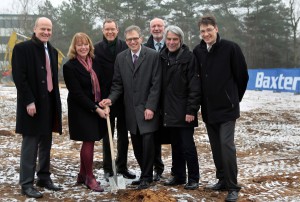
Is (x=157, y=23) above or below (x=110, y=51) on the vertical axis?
above

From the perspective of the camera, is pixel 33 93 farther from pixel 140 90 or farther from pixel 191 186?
pixel 191 186

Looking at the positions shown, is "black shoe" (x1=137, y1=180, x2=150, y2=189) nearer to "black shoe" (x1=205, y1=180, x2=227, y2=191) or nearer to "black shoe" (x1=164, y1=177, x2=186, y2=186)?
"black shoe" (x1=164, y1=177, x2=186, y2=186)

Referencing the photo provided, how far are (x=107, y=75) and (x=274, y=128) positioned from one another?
7609 mm

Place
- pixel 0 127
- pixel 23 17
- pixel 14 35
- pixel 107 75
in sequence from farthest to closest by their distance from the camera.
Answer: pixel 23 17 → pixel 14 35 → pixel 0 127 → pixel 107 75

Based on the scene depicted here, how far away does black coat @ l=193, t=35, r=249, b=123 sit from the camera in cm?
457

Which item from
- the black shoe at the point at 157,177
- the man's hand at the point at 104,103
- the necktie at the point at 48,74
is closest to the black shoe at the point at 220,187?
the black shoe at the point at 157,177

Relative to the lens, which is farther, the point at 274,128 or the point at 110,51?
the point at 274,128

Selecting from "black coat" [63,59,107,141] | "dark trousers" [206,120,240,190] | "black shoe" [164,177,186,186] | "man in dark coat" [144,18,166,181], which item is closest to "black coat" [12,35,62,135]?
"black coat" [63,59,107,141]

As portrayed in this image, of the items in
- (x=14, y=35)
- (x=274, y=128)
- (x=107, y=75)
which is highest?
(x=14, y=35)

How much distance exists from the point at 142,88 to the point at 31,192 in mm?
1875

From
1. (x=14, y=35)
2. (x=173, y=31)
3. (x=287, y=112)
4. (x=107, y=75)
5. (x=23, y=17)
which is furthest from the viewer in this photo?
(x=23, y=17)

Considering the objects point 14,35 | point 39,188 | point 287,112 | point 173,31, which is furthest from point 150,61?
point 14,35

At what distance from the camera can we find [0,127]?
35.3 feet

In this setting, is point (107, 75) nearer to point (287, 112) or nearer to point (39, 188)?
point (39, 188)
